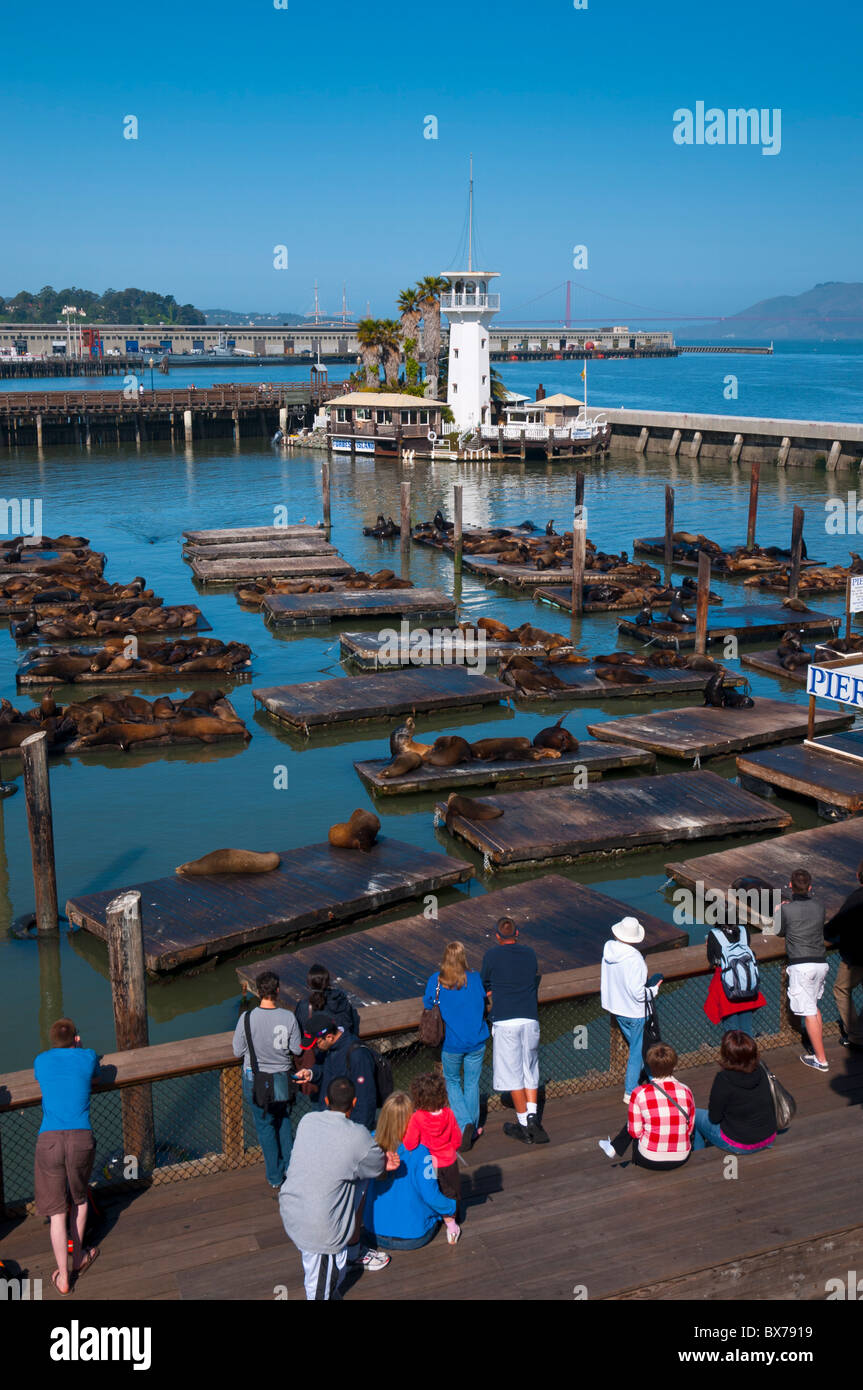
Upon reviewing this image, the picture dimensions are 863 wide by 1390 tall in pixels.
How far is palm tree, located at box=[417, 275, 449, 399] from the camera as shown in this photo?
2623 inches

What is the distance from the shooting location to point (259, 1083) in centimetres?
659

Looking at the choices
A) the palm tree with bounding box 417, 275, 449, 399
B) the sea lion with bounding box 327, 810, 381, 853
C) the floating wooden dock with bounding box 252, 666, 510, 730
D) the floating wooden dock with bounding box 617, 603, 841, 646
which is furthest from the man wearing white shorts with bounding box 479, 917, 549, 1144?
the palm tree with bounding box 417, 275, 449, 399

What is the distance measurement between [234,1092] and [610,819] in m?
9.04

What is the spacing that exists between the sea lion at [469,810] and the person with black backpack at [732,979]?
766 centimetres

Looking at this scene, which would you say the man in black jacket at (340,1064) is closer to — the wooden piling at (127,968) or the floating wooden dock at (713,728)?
the wooden piling at (127,968)

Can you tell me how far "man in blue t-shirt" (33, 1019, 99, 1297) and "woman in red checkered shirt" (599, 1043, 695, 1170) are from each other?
2765mm

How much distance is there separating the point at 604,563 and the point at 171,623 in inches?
474

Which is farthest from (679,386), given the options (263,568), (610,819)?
(610,819)

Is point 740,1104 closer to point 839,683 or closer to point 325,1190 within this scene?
point 325,1190

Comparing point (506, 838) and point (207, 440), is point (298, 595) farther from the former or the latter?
point (207, 440)

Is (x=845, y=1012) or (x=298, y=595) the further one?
(x=298, y=595)
